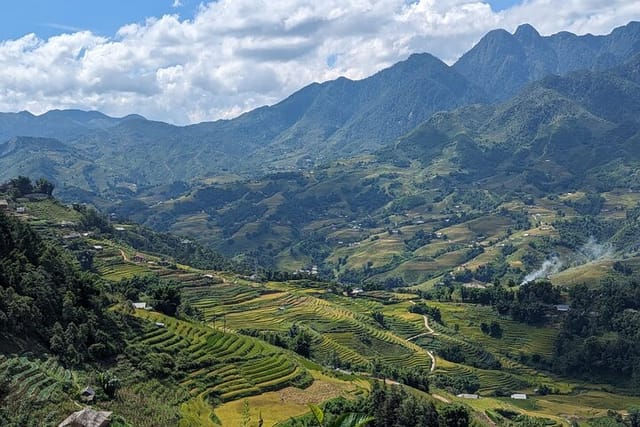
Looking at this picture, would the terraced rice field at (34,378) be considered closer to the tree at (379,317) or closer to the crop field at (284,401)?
the crop field at (284,401)

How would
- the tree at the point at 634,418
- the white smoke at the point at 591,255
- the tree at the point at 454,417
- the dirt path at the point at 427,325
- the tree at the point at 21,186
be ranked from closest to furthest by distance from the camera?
1. the tree at the point at 454,417
2. the tree at the point at 634,418
3. the dirt path at the point at 427,325
4. the tree at the point at 21,186
5. the white smoke at the point at 591,255

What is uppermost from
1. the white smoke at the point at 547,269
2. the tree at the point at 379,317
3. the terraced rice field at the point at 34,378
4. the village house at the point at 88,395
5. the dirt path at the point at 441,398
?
the terraced rice field at the point at 34,378

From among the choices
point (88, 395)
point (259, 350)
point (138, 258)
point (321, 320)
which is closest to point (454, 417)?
point (259, 350)

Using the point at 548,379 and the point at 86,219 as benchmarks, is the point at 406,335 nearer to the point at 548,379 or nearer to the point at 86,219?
the point at 548,379

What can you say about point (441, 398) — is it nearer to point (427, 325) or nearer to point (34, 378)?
point (427, 325)

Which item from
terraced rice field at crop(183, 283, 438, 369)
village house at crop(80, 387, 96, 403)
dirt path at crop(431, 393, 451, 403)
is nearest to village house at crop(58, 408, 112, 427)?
village house at crop(80, 387, 96, 403)

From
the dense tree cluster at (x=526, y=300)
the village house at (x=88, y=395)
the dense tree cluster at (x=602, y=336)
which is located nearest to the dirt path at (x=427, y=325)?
the dense tree cluster at (x=526, y=300)

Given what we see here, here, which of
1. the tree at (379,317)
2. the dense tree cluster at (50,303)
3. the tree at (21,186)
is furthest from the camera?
the tree at (21,186)

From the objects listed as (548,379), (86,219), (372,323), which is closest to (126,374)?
(372,323)

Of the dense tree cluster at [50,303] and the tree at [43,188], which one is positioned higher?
the tree at [43,188]
